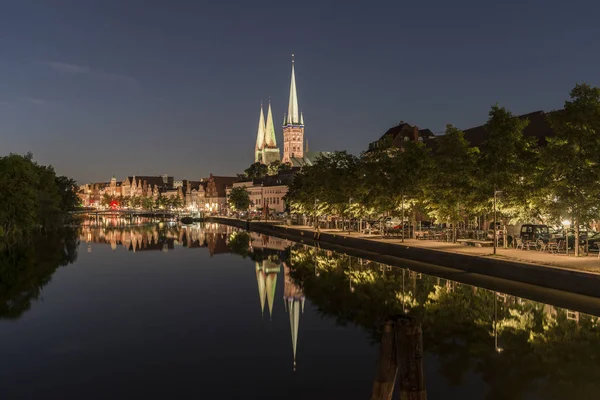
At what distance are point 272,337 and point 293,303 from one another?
7.11 metres

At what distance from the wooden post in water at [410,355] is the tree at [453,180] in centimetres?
3176

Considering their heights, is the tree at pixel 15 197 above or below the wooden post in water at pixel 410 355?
above

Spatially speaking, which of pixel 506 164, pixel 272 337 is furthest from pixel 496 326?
pixel 506 164

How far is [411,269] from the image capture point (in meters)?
38.3

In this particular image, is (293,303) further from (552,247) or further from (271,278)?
(552,247)

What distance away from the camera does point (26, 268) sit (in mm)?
42594

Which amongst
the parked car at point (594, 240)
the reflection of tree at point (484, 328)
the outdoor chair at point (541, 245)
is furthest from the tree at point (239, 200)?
the reflection of tree at point (484, 328)

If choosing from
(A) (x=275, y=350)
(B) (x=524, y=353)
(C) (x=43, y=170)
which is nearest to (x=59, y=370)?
(A) (x=275, y=350)

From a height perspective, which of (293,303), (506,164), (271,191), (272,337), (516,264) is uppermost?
(271,191)

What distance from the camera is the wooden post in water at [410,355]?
10148mm

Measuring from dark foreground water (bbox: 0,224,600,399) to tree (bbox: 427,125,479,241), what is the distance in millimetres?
8888

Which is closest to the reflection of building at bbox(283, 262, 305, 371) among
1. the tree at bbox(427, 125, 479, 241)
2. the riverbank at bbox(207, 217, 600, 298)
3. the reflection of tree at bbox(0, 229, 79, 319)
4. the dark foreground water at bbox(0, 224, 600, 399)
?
the dark foreground water at bbox(0, 224, 600, 399)

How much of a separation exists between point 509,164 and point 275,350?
83.8 feet

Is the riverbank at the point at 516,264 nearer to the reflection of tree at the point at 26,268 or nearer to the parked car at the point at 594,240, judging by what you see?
the parked car at the point at 594,240
